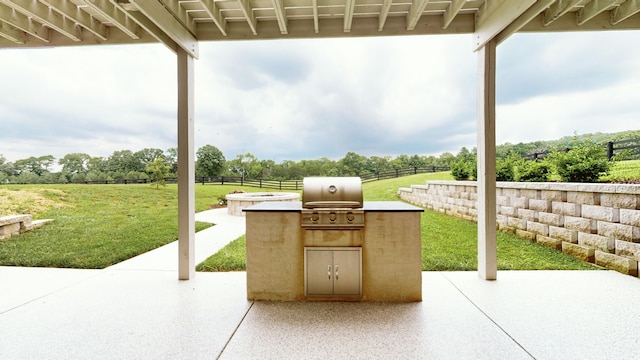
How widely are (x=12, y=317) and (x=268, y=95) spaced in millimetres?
6833

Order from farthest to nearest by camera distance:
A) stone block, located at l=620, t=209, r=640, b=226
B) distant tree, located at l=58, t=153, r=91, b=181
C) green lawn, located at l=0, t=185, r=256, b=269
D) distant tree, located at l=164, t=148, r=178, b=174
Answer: distant tree, located at l=164, t=148, r=178, b=174
distant tree, located at l=58, t=153, r=91, b=181
green lawn, located at l=0, t=185, r=256, b=269
stone block, located at l=620, t=209, r=640, b=226

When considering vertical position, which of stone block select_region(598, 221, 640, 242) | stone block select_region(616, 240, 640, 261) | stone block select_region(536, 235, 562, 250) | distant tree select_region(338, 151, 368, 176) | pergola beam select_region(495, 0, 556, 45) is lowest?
stone block select_region(536, 235, 562, 250)

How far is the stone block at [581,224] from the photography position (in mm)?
3537

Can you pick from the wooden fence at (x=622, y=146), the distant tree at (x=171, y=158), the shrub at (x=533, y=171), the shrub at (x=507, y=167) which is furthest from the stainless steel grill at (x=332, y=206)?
the distant tree at (x=171, y=158)

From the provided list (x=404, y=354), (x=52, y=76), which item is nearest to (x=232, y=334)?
(x=404, y=354)

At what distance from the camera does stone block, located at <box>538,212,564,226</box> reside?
395 cm

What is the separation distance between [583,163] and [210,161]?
307 inches

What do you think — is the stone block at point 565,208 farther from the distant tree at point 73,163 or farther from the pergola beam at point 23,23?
the distant tree at point 73,163

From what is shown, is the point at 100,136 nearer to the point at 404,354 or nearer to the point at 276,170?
the point at 276,170

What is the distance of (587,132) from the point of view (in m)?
4.88

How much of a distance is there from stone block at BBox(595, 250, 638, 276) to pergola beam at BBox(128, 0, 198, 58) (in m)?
5.71

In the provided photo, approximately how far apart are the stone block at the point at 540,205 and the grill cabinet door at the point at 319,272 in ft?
11.8

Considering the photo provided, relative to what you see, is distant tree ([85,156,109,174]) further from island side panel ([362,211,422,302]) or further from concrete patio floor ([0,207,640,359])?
island side panel ([362,211,422,302])

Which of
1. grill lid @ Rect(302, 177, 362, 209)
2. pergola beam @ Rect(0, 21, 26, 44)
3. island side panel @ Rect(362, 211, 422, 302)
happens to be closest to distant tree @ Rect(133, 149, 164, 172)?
pergola beam @ Rect(0, 21, 26, 44)
